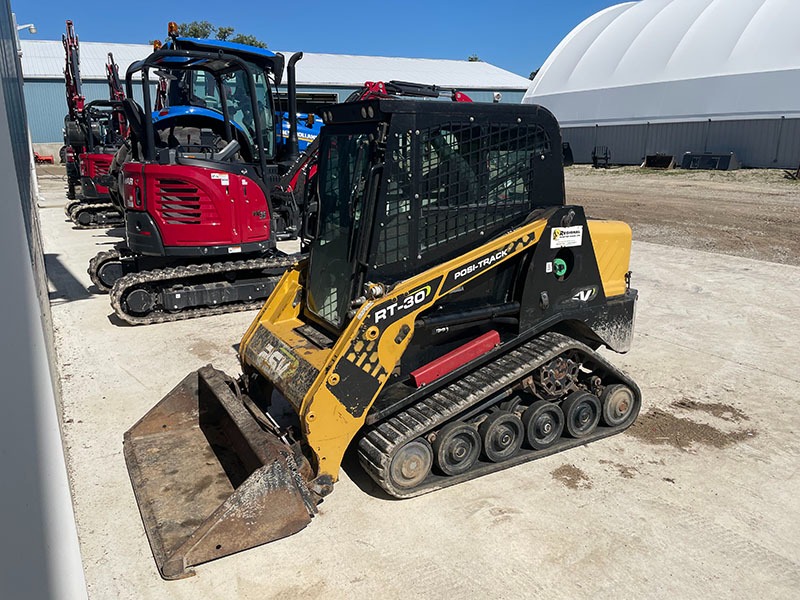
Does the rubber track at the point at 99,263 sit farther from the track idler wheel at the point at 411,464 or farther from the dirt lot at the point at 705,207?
the dirt lot at the point at 705,207

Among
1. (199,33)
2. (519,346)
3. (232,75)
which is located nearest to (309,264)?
(519,346)

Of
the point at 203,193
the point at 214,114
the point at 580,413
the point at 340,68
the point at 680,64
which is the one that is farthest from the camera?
the point at 340,68

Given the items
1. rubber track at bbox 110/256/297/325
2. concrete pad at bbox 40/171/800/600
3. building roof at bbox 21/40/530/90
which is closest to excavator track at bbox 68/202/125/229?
rubber track at bbox 110/256/297/325

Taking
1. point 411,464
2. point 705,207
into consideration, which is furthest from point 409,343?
point 705,207

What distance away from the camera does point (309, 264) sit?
472cm

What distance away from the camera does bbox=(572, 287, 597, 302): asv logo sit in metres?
4.58

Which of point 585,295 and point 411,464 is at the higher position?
point 585,295

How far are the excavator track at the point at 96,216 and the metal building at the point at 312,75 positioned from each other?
53.4 feet

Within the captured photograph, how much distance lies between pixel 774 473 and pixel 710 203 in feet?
51.6

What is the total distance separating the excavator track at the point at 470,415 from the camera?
379 centimetres

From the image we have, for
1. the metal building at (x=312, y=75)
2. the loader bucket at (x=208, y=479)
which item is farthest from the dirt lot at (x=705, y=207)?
the metal building at (x=312, y=75)

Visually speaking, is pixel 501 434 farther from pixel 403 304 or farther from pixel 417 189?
pixel 417 189

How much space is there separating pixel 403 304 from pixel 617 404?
2006 mm

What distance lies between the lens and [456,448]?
13.1ft
